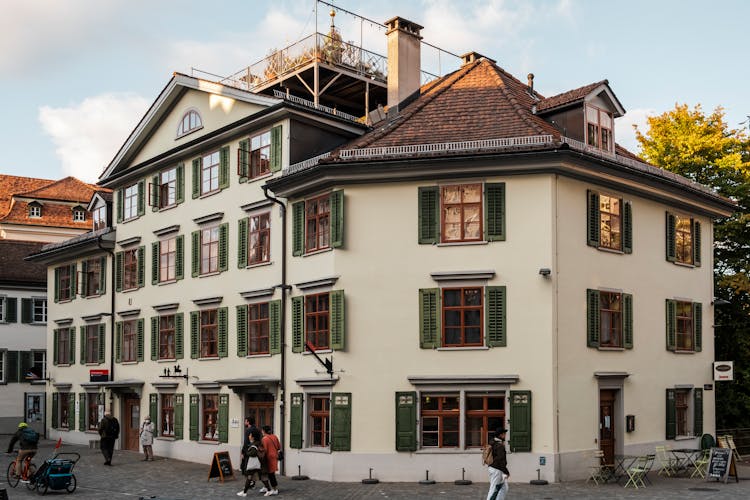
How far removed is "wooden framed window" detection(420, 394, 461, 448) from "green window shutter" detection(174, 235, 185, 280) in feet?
39.6

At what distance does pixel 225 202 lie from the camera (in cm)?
3147

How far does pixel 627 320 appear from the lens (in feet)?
88.3

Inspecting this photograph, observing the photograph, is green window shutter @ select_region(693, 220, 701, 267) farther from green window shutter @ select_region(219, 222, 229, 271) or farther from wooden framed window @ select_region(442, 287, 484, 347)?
green window shutter @ select_region(219, 222, 229, 271)

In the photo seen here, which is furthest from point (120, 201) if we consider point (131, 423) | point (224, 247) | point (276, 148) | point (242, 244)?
point (276, 148)

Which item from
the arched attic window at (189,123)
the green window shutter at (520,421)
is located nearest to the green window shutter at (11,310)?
the arched attic window at (189,123)

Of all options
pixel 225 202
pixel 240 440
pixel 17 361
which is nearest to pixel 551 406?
pixel 240 440

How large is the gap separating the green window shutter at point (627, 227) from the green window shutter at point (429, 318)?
5.90 metres

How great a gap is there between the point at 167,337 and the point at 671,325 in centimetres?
1758

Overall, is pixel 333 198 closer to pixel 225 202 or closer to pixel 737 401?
pixel 225 202

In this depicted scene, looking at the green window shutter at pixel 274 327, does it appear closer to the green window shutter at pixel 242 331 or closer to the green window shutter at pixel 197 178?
the green window shutter at pixel 242 331

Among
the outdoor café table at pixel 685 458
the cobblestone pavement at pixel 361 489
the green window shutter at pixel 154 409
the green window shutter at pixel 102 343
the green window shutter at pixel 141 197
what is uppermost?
the green window shutter at pixel 141 197

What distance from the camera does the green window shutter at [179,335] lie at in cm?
3325

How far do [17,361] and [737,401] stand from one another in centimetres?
3437

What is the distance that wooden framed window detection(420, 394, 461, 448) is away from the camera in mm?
24922
